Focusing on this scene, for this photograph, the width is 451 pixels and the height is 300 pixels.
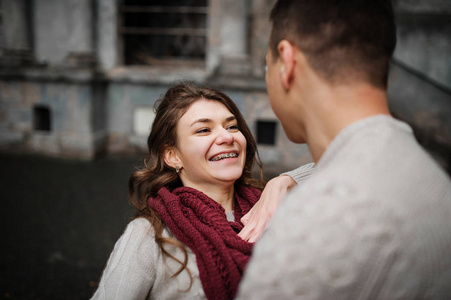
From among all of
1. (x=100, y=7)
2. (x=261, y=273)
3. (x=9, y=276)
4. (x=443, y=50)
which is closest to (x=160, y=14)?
(x=100, y=7)

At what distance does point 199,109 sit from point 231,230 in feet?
2.28

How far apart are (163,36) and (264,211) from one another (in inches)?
311

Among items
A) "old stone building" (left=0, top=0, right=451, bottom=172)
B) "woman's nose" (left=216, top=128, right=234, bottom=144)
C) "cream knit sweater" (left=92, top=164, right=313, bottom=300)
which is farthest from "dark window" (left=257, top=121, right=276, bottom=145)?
"cream knit sweater" (left=92, top=164, right=313, bottom=300)

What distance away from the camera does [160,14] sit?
8.76 m

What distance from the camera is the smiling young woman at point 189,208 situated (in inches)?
59.6

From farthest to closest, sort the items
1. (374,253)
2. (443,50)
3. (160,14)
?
(160,14)
(443,50)
(374,253)

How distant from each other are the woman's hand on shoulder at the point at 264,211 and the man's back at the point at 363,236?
588 mm

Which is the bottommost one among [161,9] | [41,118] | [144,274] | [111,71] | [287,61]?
[41,118]

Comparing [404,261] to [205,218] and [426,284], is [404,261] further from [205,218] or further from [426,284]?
[205,218]

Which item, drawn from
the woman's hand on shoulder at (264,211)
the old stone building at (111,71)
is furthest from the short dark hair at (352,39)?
the old stone building at (111,71)

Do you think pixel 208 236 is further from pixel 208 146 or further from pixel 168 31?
pixel 168 31

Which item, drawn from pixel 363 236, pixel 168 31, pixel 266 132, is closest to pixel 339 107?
pixel 363 236

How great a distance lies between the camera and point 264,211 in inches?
61.9

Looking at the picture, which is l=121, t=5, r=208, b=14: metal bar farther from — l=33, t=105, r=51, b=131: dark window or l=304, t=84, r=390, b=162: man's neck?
l=304, t=84, r=390, b=162: man's neck
